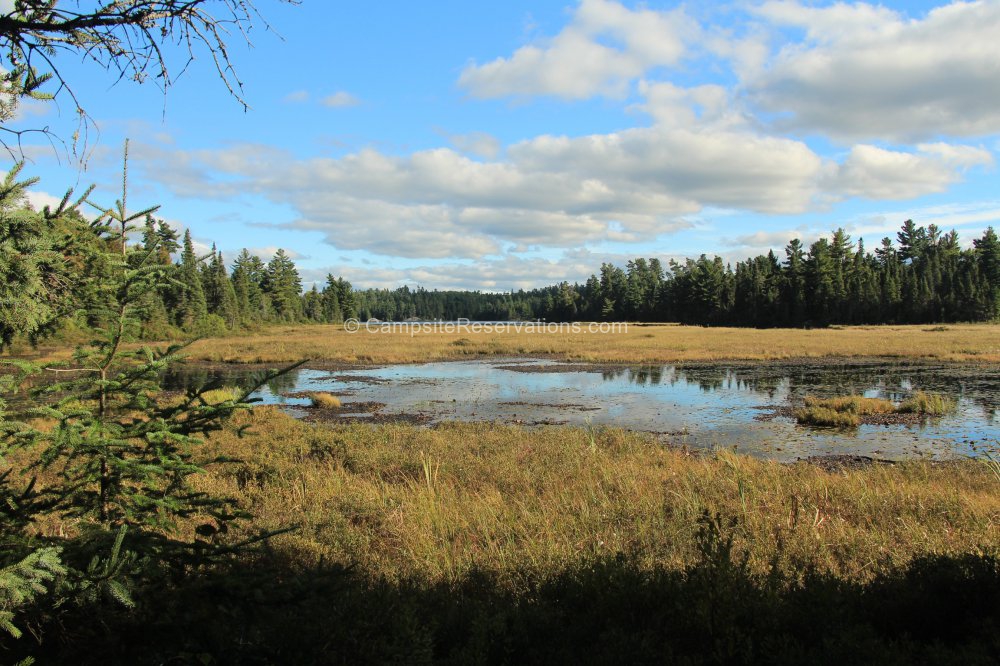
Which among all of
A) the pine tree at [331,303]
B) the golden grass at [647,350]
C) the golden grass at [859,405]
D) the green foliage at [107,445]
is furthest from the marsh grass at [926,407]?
the pine tree at [331,303]

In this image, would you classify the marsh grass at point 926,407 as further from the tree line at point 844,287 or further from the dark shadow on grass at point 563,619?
the tree line at point 844,287

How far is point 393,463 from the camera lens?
1109 cm

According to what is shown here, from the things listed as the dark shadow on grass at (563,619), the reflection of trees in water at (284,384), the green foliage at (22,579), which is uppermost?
the green foliage at (22,579)

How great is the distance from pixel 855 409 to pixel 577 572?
17922 millimetres

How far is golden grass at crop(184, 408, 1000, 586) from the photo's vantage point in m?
6.03

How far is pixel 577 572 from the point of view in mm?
5195

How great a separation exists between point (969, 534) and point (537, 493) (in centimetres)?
537

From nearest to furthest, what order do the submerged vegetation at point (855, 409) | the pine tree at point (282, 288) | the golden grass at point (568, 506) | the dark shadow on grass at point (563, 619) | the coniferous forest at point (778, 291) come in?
1. the dark shadow on grass at point (563, 619)
2. the golden grass at point (568, 506)
3. the submerged vegetation at point (855, 409)
4. the coniferous forest at point (778, 291)
5. the pine tree at point (282, 288)

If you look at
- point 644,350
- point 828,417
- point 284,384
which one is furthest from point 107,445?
point 644,350

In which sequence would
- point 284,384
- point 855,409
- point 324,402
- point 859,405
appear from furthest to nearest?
1. point 284,384
2. point 324,402
3. point 859,405
4. point 855,409

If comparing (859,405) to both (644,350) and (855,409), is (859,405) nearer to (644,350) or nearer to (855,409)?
(855,409)

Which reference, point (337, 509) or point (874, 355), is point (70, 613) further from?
point (874, 355)

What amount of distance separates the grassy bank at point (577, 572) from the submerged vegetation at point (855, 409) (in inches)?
288

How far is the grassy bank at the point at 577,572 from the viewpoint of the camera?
3646 mm
